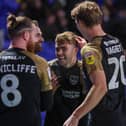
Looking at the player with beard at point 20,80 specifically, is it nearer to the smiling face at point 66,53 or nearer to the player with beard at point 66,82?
the player with beard at point 66,82

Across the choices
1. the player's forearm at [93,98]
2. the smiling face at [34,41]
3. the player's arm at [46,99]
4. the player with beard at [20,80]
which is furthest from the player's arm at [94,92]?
the smiling face at [34,41]

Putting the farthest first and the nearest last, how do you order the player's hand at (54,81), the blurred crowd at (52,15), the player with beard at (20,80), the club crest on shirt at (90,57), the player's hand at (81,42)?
the blurred crowd at (52,15)
the player's hand at (54,81)
the player's hand at (81,42)
the club crest on shirt at (90,57)
the player with beard at (20,80)

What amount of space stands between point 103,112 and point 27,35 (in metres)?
0.94

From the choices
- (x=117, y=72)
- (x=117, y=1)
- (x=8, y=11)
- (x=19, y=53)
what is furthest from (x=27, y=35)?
(x=117, y=1)

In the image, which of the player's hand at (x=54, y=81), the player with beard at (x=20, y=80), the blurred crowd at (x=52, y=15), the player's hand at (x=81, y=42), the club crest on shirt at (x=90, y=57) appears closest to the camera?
the player with beard at (x=20, y=80)

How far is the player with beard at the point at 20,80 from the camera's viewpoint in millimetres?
4645

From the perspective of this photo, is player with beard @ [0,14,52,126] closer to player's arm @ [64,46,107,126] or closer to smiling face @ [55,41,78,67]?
player's arm @ [64,46,107,126]

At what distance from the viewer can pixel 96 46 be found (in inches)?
191

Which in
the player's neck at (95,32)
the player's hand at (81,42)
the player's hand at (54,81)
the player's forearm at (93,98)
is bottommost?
the player's forearm at (93,98)

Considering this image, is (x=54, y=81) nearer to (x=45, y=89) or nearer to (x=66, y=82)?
(x=66, y=82)

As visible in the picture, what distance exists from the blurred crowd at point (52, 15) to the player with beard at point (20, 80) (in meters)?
4.71

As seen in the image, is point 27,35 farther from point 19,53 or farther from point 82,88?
point 82,88

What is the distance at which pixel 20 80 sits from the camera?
466 cm

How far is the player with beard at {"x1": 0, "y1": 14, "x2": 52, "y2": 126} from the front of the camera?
4.64 meters
